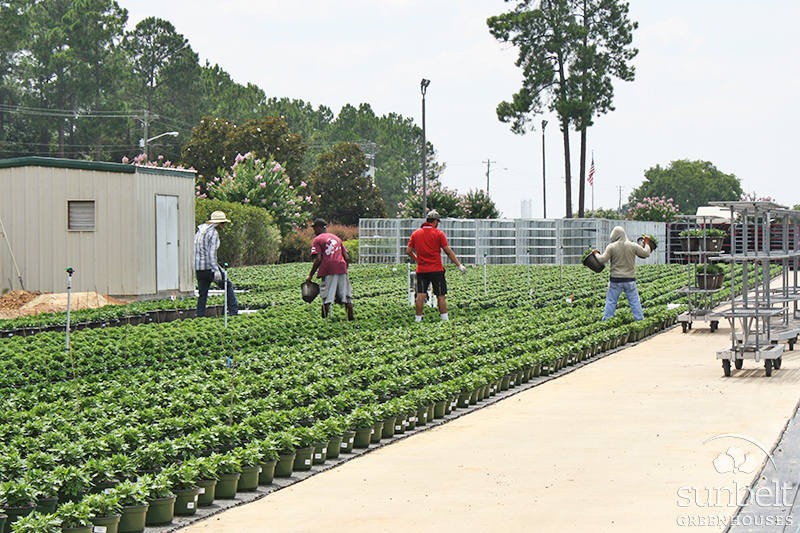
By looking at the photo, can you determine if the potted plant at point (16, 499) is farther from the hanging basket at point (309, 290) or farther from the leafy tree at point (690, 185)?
the leafy tree at point (690, 185)

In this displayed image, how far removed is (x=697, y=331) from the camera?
17.7 meters

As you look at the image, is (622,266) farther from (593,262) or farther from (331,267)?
(331,267)

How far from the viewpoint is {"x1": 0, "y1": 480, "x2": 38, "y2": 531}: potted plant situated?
19.4 feet

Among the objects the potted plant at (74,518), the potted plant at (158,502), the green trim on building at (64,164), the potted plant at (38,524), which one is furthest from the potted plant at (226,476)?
the green trim on building at (64,164)

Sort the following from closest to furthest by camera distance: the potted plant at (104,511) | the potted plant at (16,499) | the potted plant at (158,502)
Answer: the potted plant at (104,511) < the potted plant at (16,499) < the potted plant at (158,502)

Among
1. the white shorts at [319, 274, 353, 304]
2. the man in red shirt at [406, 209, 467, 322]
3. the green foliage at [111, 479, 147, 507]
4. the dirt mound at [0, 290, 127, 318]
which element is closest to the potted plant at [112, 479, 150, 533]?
the green foliage at [111, 479, 147, 507]

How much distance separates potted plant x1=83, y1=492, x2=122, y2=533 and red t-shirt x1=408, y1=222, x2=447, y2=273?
11.0 meters

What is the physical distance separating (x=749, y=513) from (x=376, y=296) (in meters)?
17.7

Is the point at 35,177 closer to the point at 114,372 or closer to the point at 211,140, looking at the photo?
the point at 114,372

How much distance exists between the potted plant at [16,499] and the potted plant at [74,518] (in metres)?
0.30

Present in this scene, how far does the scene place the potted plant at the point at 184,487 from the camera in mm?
6418

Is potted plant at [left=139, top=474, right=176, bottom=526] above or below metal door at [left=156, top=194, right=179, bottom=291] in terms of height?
below

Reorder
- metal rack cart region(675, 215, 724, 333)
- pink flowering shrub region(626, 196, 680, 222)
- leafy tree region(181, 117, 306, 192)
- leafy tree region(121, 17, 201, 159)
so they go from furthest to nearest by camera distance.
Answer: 1. leafy tree region(121, 17, 201, 159)
2. pink flowering shrub region(626, 196, 680, 222)
3. leafy tree region(181, 117, 306, 192)
4. metal rack cart region(675, 215, 724, 333)

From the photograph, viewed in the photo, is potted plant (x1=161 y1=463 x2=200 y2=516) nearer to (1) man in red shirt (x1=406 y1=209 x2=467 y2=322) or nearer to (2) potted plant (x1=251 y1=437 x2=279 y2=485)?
(2) potted plant (x1=251 y1=437 x2=279 y2=485)
